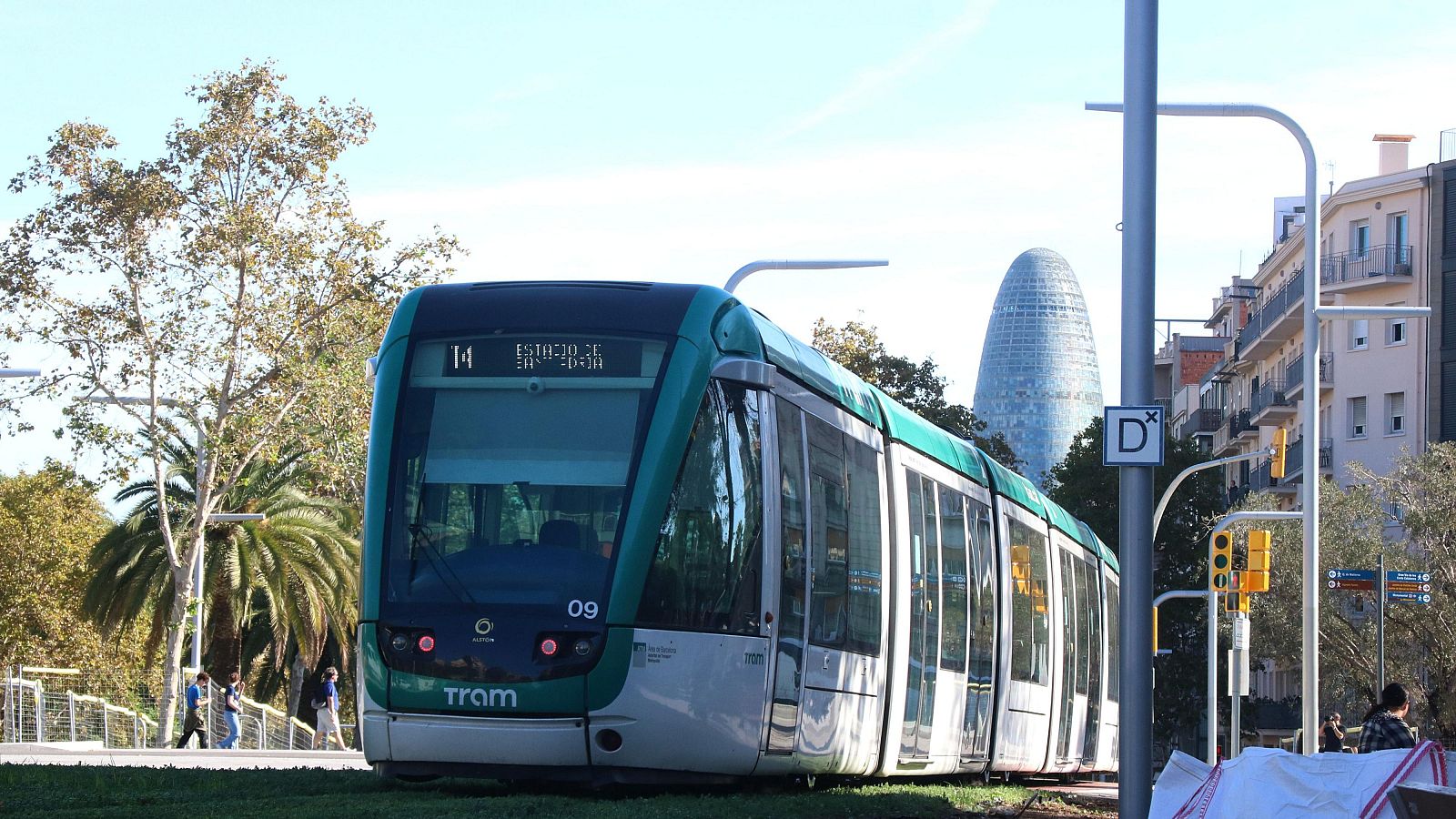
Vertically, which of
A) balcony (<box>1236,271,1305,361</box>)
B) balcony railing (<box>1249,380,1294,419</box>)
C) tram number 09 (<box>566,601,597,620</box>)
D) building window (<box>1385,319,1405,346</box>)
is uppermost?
balcony (<box>1236,271,1305,361</box>)

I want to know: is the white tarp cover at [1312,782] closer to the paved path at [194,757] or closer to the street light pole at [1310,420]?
the street light pole at [1310,420]

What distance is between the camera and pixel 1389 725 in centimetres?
1234

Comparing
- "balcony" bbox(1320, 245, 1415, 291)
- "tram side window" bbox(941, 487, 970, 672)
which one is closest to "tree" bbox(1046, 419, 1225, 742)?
"balcony" bbox(1320, 245, 1415, 291)

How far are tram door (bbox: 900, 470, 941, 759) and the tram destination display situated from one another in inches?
157

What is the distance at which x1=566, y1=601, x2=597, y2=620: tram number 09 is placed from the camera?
33.4ft

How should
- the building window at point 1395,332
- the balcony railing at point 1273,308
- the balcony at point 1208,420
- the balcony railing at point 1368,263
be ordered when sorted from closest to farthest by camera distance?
the balcony railing at point 1368,263, the building window at point 1395,332, the balcony railing at point 1273,308, the balcony at point 1208,420

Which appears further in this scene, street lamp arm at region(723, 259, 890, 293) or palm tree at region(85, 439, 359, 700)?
palm tree at region(85, 439, 359, 700)

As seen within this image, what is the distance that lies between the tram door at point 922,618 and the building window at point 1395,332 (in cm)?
4838

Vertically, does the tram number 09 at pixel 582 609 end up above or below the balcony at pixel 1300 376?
below

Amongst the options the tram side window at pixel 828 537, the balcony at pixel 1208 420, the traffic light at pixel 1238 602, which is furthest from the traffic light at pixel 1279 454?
the balcony at pixel 1208 420

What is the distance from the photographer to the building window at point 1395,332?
59.3 meters

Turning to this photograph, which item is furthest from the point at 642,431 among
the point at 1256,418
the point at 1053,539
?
the point at 1256,418

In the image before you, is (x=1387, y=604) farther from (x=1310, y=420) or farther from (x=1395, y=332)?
(x=1310, y=420)

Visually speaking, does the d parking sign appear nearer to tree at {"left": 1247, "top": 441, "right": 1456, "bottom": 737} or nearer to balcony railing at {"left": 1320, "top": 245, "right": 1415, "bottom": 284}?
tree at {"left": 1247, "top": 441, "right": 1456, "bottom": 737}
